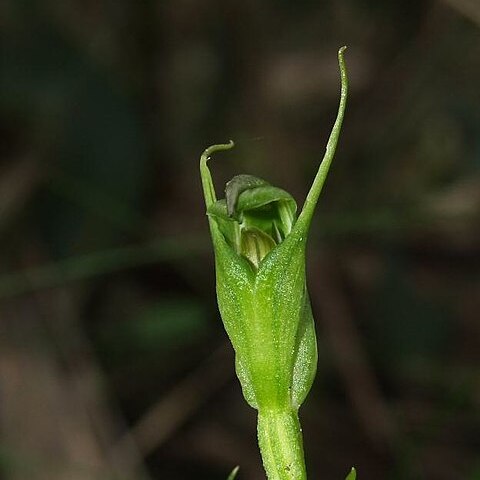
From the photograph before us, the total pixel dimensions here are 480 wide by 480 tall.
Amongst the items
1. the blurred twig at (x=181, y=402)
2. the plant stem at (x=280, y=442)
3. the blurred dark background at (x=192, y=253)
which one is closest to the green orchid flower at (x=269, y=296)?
the plant stem at (x=280, y=442)

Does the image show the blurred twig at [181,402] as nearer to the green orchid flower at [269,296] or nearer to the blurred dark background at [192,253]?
the blurred dark background at [192,253]

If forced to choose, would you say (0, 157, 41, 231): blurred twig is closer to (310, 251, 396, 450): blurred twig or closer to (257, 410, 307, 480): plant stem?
(310, 251, 396, 450): blurred twig

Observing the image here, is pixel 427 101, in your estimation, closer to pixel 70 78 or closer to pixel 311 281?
pixel 311 281

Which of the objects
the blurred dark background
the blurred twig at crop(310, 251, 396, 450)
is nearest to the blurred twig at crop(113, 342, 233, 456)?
the blurred dark background

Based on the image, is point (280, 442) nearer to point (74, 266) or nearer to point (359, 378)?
point (74, 266)

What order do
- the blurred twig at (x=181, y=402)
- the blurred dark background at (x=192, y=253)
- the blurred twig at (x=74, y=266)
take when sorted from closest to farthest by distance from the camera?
1. the blurred twig at (x=74, y=266)
2. the blurred dark background at (x=192, y=253)
3. the blurred twig at (x=181, y=402)

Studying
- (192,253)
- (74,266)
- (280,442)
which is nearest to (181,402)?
(192,253)
